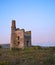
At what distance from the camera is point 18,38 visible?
38.8 m

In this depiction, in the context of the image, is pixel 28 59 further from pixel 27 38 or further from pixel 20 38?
pixel 27 38

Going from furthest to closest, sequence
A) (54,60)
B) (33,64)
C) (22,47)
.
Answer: (22,47), (54,60), (33,64)

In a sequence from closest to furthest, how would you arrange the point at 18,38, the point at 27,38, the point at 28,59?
the point at 28,59
the point at 18,38
the point at 27,38

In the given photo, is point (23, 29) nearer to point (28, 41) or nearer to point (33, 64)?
point (28, 41)

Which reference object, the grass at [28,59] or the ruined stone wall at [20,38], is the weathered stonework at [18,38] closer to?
the ruined stone wall at [20,38]

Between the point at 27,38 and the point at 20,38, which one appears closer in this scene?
the point at 20,38

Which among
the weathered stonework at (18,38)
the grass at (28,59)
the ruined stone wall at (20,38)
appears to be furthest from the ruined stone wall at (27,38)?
the grass at (28,59)

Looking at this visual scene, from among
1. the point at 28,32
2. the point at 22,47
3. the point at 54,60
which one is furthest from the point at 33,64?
the point at 28,32

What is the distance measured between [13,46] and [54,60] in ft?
92.1

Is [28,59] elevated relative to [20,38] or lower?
lower

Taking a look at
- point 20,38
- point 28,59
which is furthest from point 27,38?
point 28,59

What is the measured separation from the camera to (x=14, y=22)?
40031 mm

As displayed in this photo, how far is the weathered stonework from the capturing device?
38.1m

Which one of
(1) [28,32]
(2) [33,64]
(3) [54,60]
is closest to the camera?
(2) [33,64]
